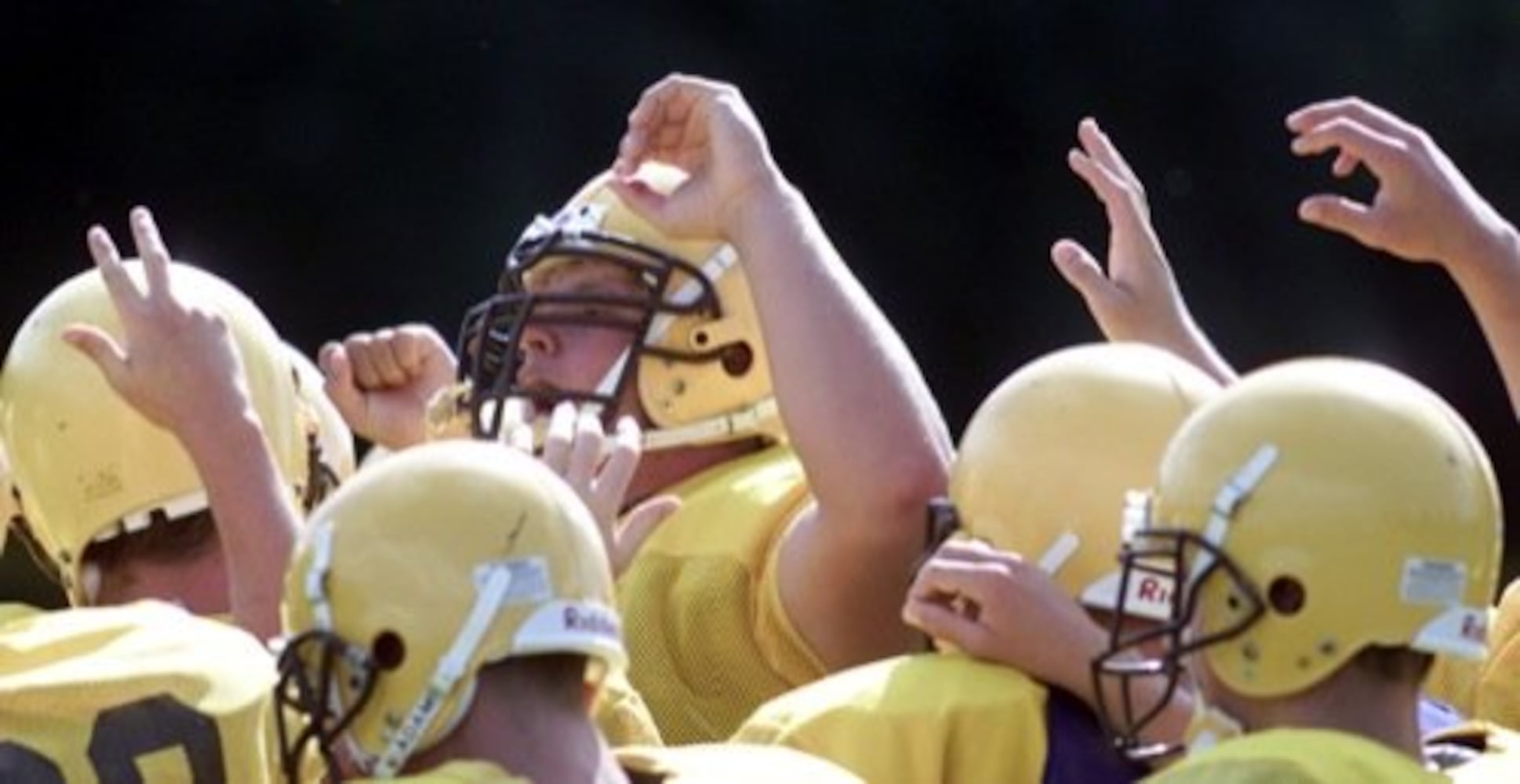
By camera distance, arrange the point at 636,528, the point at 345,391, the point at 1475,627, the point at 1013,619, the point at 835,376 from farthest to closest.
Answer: the point at 345,391 < the point at 835,376 < the point at 636,528 < the point at 1013,619 < the point at 1475,627

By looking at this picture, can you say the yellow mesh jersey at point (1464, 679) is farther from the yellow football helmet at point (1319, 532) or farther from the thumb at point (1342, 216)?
the yellow football helmet at point (1319, 532)

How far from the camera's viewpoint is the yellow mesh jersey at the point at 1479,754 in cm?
392

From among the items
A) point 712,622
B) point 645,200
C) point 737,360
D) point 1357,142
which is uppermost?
point 1357,142

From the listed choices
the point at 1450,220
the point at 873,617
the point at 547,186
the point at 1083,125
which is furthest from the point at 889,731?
the point at 547,186

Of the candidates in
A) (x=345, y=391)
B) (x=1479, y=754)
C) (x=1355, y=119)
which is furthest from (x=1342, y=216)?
(x=345, y=391)

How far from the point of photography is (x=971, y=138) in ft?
26.8

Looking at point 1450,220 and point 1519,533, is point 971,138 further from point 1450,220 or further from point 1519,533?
point 1450,220

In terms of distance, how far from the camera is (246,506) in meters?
4.38

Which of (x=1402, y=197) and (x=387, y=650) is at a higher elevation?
(x=1402, y=197)

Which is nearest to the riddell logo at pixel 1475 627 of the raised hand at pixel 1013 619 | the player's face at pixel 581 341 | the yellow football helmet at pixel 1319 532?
the yellow football helmet at pixel 1319 532

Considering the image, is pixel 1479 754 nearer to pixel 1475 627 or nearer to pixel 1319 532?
pixel 1475 627

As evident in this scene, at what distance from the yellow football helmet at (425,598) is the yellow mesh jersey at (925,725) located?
39cm

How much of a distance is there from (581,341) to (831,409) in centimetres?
50

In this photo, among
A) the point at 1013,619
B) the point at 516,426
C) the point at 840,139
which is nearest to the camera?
the point at 1013,619
